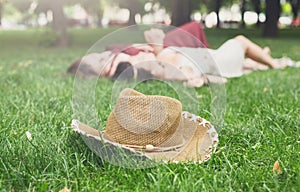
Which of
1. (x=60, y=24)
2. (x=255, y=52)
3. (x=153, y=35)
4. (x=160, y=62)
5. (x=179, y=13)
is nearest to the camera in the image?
(x=160, y=62)

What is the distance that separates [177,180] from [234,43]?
11.9 feet

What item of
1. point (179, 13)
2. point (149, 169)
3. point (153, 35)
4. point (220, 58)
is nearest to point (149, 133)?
point (149, 169)

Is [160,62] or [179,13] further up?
[160,62]

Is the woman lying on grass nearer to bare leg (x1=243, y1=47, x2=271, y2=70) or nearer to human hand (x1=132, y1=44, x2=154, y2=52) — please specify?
human hand (x1=132, y1=44, x2=154, y2=52)

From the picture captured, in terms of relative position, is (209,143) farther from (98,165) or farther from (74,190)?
(74,190)

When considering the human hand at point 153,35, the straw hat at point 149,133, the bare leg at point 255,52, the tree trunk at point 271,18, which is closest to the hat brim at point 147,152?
the straw hat at point 149,133

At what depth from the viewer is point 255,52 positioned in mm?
5242

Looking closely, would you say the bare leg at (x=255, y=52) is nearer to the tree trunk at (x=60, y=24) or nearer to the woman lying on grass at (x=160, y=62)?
the woman lying on grass at (x=160, y=62)

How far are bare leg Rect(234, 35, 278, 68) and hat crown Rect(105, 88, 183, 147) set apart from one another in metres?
3.43

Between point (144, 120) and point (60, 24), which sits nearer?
point (144, 120)

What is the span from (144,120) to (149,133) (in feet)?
0.22

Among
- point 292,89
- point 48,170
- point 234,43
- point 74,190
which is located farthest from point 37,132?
point 234,43

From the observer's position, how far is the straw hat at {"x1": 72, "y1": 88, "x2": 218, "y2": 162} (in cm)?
182

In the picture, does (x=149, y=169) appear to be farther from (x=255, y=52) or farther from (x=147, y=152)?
(x=255, y=52)
